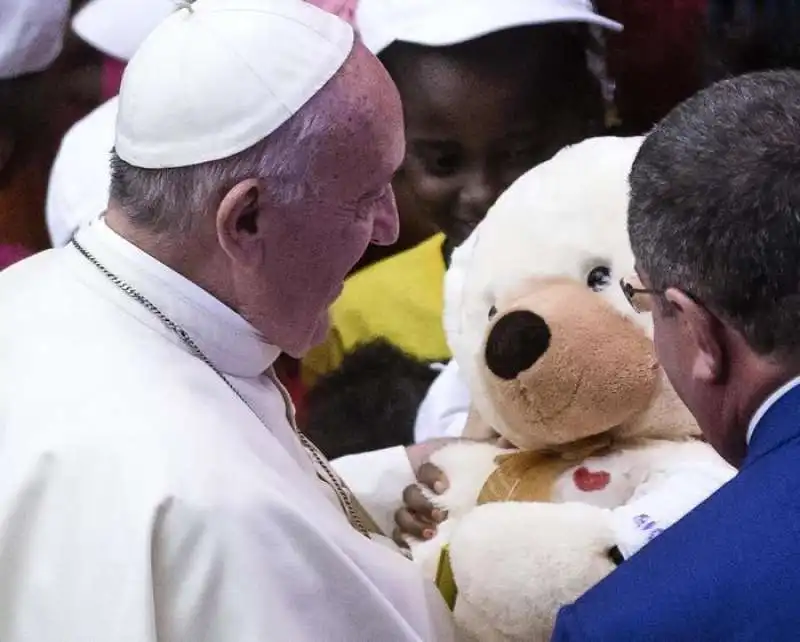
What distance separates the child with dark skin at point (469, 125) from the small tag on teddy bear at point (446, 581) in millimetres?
525

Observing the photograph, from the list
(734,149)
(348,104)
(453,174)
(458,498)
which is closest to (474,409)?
(458,498)

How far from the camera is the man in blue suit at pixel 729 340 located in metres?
0.68

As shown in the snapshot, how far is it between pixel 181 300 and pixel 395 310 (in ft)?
2.47

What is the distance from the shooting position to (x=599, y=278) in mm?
1159

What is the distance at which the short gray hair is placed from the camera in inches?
34.6

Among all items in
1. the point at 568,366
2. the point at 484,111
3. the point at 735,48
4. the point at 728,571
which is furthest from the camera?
the point at 484,111

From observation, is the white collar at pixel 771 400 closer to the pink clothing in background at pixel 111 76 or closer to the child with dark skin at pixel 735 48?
the child with dark skin at pixel 735 48

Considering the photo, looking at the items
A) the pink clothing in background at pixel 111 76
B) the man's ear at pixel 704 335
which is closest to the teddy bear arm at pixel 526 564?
the man's ear at pixel 704 335

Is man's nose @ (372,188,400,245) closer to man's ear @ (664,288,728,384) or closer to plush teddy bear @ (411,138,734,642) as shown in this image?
plush teddy bear @ (411,138,734,642)

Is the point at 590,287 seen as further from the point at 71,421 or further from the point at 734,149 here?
the point at 71,421

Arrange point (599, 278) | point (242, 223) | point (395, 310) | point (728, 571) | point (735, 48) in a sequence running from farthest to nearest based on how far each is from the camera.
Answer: point (395, 310), point (735, 48), point (599, 278), point (242, 223), point (728, 571)

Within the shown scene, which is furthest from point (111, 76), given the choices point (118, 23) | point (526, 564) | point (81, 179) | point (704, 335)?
point (704, 335)

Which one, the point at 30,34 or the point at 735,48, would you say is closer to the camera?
the point at 735,48

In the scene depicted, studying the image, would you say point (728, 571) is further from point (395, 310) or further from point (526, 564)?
point (395, 310)
